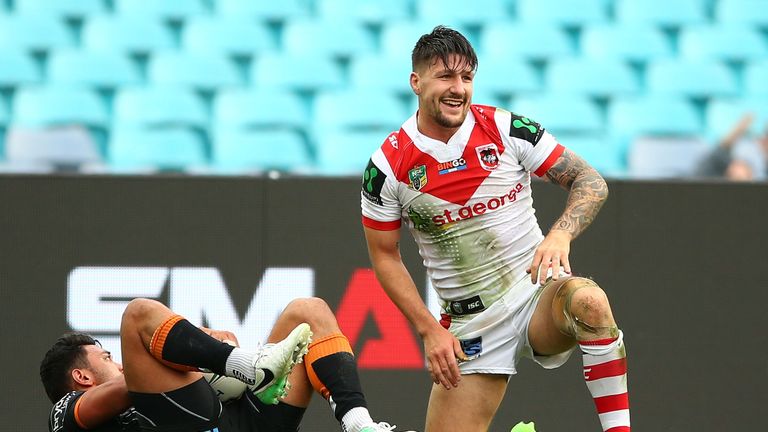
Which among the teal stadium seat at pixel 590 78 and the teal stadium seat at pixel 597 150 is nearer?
the teal stadium seat at pixel 597 150

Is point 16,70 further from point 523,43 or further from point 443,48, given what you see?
point 443,48

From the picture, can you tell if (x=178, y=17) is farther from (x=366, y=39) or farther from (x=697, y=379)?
(x=697, y=379)

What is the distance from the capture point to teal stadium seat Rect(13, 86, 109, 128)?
28.8 ft

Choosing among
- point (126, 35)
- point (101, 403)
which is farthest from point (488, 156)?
point (126, 35)

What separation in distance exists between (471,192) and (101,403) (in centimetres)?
166

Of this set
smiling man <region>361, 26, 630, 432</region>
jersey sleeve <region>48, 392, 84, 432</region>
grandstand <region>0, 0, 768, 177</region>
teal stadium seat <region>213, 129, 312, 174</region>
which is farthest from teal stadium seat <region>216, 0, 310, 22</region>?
jersey sleeve <region>48, 392, 84, 432</region>

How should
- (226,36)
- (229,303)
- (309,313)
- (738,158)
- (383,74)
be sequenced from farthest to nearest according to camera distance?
(226,36), (383,74), (738,158), (229,303), (309,313)


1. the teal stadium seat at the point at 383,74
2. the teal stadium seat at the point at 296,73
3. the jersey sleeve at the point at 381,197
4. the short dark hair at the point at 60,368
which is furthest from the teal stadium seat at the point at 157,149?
the jersey sleeve at the point at 381,197

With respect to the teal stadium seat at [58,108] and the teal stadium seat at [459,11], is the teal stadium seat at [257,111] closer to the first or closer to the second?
the teal stadium seat at [58,108]

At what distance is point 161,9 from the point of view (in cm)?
955

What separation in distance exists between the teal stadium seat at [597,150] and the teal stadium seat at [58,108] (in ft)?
12.5

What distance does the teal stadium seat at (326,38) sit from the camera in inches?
371

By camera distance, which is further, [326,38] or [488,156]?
[326,38]

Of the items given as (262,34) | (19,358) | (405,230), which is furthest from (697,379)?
(262,34)
